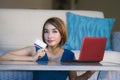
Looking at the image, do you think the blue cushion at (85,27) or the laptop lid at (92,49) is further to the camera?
the blue cushion at (85,27)

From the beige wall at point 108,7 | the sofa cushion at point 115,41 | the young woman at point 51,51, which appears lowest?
the sofa cushion at point 115,41

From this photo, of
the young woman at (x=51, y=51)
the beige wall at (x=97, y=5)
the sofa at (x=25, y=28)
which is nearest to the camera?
the young woman at (x=51, y=51)

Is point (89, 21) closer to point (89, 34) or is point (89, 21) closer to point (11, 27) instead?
point (89, 34)

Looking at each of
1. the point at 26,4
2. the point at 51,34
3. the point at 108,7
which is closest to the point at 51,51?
the point at 51,34

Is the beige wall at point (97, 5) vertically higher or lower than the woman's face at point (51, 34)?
higher

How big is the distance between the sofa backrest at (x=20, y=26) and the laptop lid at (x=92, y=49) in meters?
1.70

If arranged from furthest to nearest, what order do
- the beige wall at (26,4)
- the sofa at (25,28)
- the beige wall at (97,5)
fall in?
the beige wall at (97,5), the beige wall at (26,4), the sofa at (25,28)

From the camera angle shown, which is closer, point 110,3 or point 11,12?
point 11,12

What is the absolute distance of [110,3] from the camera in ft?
17.8

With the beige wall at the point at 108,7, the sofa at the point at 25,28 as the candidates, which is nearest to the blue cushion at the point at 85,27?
the sofa at the point at 25,28

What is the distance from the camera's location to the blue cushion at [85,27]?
3.11 meters

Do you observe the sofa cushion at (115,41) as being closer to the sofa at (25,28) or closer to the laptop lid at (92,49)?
the sofa at (25,28)

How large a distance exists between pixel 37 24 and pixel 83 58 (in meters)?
1.79

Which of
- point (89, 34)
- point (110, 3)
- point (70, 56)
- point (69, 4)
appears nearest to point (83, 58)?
point (70, 56)
